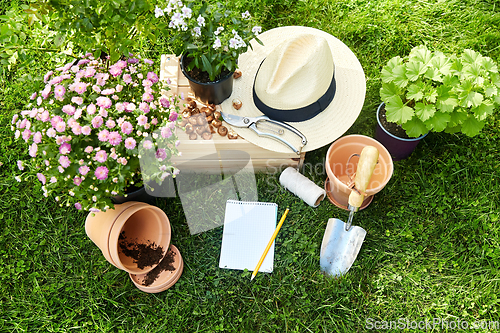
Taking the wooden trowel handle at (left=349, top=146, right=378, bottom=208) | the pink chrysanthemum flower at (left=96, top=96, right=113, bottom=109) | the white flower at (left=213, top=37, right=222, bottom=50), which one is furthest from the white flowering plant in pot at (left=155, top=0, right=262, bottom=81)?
the wooden trowel handle at (left=349, top=146, right=378, bottom=208)

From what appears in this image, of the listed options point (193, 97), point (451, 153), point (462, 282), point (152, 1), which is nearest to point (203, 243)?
point (193, 97)

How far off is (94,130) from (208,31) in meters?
0.83

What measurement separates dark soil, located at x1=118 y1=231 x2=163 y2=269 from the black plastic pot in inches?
41.3

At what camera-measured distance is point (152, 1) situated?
6.86 feet

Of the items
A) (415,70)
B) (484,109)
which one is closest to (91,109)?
(415,70)

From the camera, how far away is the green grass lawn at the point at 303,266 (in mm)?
2467

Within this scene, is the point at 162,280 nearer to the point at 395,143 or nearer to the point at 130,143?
the point at 130,143

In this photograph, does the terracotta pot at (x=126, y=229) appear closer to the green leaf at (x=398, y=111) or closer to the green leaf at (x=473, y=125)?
the green leaf at (x=398, y=111)

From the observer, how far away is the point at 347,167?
2607 millimetres

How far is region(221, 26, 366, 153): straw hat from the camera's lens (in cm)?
223

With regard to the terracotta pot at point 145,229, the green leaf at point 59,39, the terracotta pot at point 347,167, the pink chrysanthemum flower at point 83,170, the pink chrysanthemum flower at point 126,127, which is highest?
the green leaf at point 59,39

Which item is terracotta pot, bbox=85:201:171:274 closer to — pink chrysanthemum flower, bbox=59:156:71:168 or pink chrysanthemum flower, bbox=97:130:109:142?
pink chrysanthemum flower, bbox=59:156:71:168

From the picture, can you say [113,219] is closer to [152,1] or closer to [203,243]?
[203,243]

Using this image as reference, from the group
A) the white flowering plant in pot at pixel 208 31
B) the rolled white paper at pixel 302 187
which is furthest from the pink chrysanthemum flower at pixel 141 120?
the rolled white paper at pixel 302 187
